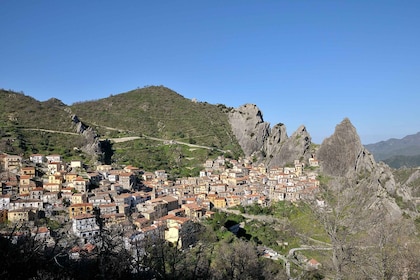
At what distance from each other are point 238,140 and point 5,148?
1810 inches

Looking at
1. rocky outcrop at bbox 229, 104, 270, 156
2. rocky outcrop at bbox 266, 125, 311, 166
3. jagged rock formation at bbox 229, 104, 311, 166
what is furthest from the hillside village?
rocky outcrop at bbox 229, 104, 270, 156

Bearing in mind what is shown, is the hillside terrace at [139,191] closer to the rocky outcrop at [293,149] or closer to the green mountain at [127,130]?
the rocky outcrop at [293,149]

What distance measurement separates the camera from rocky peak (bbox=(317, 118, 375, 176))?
5122 centimetres

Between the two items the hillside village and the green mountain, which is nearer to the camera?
the hillside village

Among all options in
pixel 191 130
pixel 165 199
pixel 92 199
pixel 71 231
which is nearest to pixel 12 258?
pixel 71 231

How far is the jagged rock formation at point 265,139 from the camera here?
5944 centimetres

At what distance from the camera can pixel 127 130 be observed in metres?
74.2

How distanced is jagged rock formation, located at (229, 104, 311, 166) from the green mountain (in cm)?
253

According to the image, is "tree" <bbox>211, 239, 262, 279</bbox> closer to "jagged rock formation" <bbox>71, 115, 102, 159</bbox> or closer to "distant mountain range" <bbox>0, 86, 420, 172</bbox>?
"distant mountain range" <bbox>0, 86, 420, 172</bbox>

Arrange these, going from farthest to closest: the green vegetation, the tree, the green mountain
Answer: the green vegetation, the green mountain, the tree

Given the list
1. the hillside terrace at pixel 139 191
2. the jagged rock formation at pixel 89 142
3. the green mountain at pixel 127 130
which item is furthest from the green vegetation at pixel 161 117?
the hillside terrace at pixel 139 191

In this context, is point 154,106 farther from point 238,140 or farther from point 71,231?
point 71,231

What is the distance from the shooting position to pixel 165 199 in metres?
39.2

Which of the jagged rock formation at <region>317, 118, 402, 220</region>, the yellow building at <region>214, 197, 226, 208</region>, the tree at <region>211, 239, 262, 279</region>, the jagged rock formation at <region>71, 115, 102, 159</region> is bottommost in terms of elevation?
the tree at <region>211, 239, 262, 279</region>
